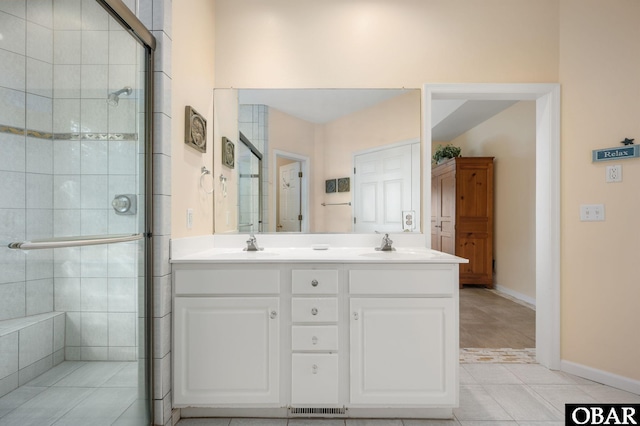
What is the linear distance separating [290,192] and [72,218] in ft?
4.37

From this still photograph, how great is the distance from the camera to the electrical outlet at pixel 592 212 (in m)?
2.07

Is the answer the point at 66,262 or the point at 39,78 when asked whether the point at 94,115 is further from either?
the point at 66,262

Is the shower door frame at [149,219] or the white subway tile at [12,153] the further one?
the shower door frame at [149,219]

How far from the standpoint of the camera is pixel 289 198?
7.58 ft

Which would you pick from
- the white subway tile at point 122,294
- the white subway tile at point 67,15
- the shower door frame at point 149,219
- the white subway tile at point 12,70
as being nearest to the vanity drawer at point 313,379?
the shower door frame at point 149,219

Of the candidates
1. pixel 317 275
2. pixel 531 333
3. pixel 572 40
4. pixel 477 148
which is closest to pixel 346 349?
pixel 317 275

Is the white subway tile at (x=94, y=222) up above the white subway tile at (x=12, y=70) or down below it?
below

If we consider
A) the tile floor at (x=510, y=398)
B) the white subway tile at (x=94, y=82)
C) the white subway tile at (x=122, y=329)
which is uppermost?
the white subway tile at (x=94, y=82)

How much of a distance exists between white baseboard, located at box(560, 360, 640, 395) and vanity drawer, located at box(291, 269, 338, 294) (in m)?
1.81

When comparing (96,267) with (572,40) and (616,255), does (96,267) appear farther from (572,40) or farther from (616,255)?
(572,40)

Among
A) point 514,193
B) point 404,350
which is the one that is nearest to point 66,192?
point 404,350

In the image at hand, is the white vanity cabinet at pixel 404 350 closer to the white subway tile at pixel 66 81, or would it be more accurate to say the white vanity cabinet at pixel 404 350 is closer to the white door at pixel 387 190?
the white door at pixel 387 190

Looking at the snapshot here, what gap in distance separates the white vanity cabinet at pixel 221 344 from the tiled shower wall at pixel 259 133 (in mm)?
710

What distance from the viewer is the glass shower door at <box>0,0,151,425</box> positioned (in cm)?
103
